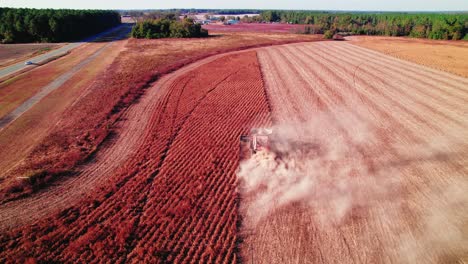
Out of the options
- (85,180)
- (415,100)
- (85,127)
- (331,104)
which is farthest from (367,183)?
(85,127)

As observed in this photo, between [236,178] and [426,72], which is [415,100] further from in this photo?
[236,178]

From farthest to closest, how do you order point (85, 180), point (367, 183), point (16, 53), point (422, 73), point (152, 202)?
point (16, 53), point (422, 73), point (85, 180), point (367, 183), point (152, 202)

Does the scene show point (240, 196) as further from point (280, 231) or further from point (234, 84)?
point (234, 84)

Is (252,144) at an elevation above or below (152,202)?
above

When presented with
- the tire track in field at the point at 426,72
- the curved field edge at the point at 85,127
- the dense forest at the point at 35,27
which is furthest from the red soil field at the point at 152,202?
the dense forest at the point at 35,27

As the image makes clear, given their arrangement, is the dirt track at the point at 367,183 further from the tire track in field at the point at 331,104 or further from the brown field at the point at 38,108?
the brown field at the point at 38,108

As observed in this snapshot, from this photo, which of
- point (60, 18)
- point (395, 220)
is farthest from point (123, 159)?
point (60, 18)

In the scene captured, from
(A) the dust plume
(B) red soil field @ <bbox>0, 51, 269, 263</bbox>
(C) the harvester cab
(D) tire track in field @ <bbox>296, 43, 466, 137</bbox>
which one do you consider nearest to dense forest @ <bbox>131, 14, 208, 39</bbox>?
(D) tire track in field @ <bbox>296, 43, 466, 137</bbox>

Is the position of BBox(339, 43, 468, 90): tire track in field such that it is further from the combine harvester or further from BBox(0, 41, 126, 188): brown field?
BBox(0, 41, 126, 188): brown field
